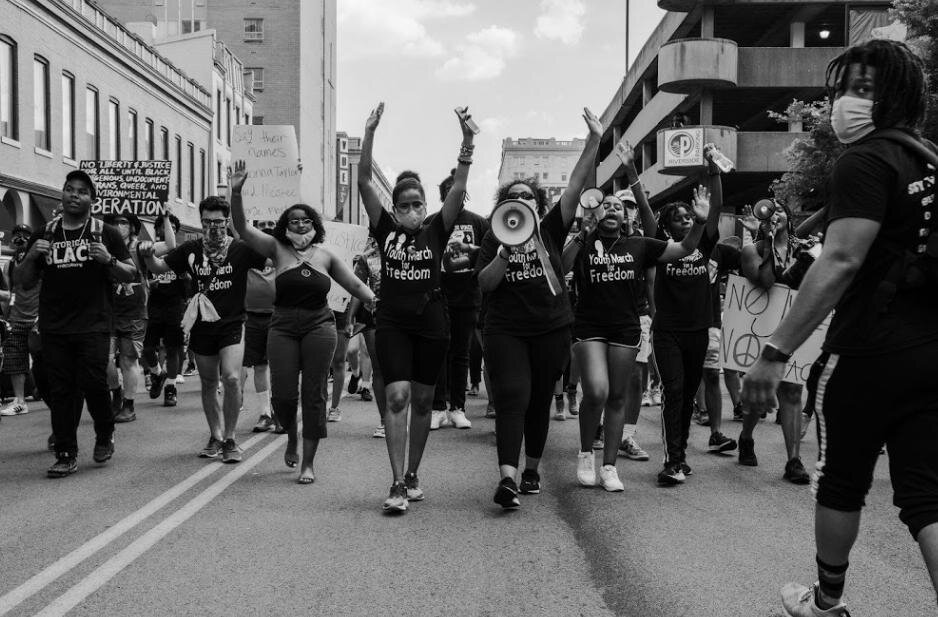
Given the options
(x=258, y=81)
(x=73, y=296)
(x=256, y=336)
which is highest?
(x=258, y=81)

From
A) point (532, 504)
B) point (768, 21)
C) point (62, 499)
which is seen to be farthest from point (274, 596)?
point (768, 21)

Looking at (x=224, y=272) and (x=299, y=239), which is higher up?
(x=299, y=239)

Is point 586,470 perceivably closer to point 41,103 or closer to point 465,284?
point 465,284

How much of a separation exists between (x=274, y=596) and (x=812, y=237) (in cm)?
435

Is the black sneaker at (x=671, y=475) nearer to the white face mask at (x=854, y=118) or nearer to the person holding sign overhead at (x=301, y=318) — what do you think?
the person holding sign overhead at (x=301, y=318)

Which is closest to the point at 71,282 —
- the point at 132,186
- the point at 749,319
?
the point at 749,319

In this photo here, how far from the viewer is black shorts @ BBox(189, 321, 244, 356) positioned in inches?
320

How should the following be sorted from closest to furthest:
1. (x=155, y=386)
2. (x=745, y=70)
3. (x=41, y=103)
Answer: (x=155, y=386), (x=41, y=103), (x=745, y=70)

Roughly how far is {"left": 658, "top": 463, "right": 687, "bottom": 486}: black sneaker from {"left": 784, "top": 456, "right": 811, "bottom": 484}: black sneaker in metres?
0.84

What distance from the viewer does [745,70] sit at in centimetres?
3822

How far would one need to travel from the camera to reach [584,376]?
694 cm

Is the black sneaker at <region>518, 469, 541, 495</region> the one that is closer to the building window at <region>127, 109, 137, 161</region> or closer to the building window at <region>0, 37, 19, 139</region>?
the building window at <region>0, 37, 19, 139</region>

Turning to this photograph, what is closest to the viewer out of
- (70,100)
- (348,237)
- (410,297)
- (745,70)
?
(410,297)

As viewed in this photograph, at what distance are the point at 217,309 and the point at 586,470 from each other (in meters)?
3.25
